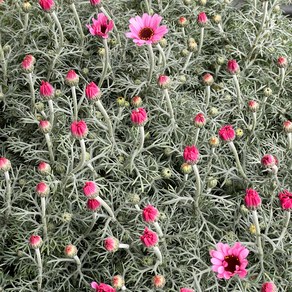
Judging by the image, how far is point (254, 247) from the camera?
4.10ft

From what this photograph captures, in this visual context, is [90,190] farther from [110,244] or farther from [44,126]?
[44,126]

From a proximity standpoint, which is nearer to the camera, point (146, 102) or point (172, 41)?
point (146, 102)

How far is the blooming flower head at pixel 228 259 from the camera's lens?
1.08 metres

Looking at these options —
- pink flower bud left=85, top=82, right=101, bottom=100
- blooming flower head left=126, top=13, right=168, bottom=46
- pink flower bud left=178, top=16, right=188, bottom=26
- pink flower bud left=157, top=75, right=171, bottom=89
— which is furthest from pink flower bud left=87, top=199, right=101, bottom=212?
pink flower bud left=178, top=16, right=188, bottom=26

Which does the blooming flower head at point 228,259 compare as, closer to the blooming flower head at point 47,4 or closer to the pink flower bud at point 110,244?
the pink flower bud at point 110,244

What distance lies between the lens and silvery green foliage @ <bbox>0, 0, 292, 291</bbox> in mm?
1239

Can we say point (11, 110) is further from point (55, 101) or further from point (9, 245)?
point (9, 245)

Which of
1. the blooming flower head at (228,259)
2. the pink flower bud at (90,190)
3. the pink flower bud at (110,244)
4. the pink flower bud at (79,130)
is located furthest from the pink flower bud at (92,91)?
the blooming flower head at (228,259)

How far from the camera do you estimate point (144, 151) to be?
4.64 feet

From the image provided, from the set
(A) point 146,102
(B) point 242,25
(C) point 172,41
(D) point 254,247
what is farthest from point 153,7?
(D) point 254,247

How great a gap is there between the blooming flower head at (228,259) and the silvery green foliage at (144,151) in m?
0.08

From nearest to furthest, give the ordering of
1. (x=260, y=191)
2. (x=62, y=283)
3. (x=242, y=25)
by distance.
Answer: (x=62, y=283) < (x=260, y=191) < (x=242, y=25)

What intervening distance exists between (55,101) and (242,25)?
689 mm

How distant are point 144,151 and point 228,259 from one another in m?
0.42
